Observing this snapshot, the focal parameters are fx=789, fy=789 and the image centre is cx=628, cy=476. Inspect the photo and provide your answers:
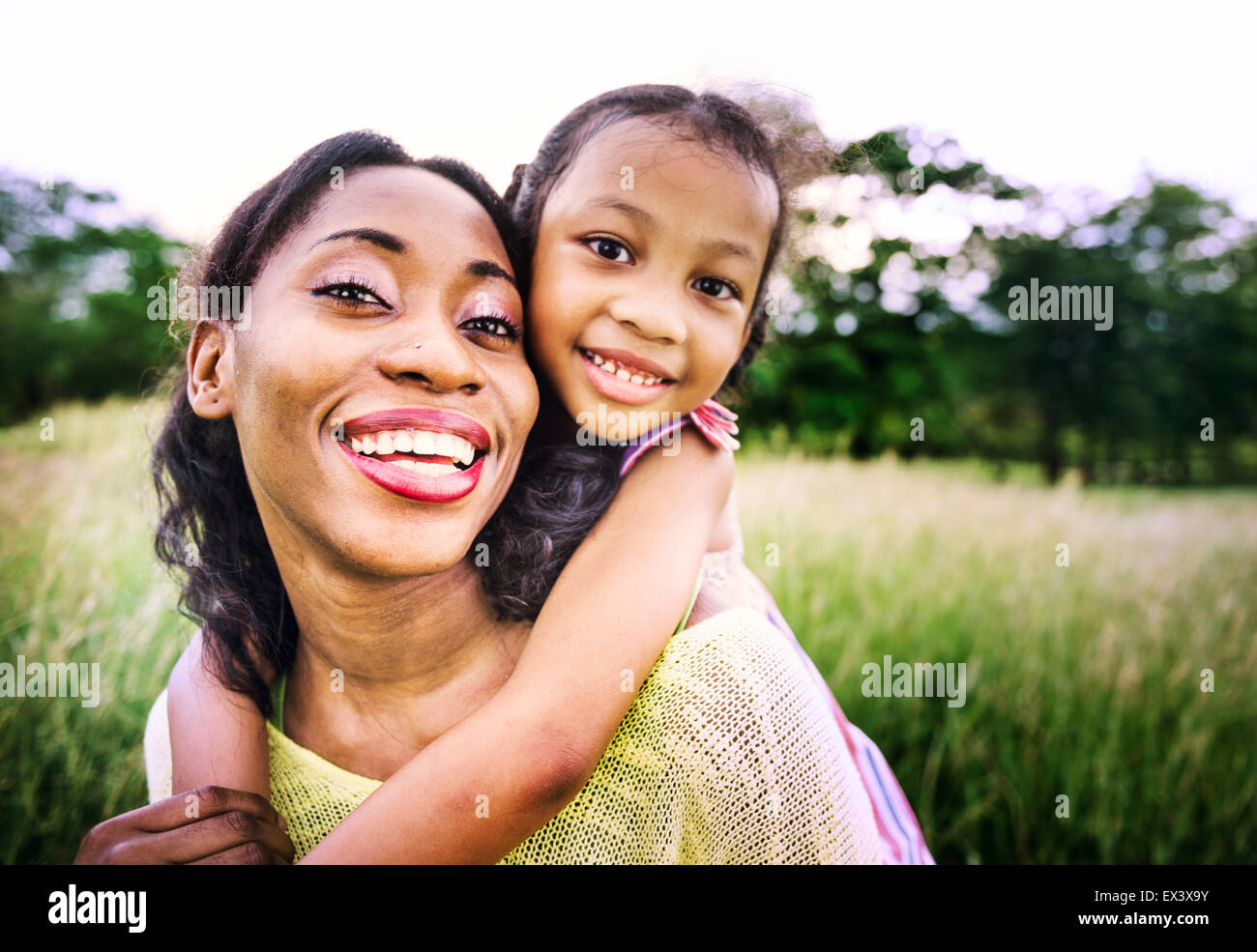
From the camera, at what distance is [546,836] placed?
149cm

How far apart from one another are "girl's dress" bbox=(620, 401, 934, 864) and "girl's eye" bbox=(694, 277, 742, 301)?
0.25 meters

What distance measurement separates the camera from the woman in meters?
1.46

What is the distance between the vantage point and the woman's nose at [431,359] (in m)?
1.45

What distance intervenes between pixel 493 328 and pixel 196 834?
1.10m

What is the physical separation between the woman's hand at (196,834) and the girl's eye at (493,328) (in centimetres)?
101

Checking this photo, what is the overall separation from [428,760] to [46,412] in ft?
6.50

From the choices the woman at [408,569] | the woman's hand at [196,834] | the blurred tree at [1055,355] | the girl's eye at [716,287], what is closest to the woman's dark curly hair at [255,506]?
the woman at [408,569]

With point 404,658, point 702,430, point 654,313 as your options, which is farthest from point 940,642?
point 404,658

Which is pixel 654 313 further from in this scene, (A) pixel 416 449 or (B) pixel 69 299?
(B) pixel 69 299

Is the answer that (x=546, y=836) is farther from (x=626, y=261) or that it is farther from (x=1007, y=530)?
(x=1007, y=530)

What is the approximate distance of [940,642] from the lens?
120 inches

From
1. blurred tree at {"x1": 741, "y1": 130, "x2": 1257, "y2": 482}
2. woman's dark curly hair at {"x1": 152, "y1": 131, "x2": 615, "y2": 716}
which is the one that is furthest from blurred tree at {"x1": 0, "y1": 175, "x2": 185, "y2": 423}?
blurred tree at {"x1": 741, "y1": 130, "x2": 1257, "y2": 482}

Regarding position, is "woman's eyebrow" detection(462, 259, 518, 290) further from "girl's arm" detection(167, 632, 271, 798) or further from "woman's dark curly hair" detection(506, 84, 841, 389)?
"girl's arm" detection(167, 632, 271, 798)
